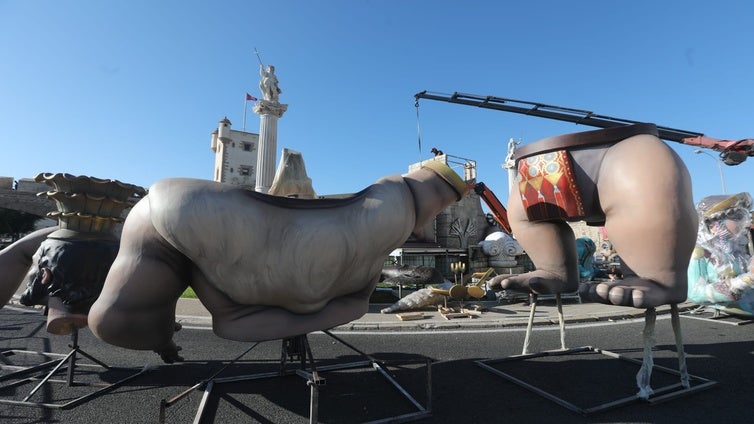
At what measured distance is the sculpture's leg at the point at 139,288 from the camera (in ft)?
5.75

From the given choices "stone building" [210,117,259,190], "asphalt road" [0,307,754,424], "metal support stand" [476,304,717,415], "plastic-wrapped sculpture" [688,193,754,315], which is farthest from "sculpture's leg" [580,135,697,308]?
"stone building" [210,117,259,190]

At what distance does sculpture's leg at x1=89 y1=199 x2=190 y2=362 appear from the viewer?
5.75ft

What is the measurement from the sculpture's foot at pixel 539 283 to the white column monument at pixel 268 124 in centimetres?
1579

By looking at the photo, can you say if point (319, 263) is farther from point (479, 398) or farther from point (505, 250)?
point (505, 250)

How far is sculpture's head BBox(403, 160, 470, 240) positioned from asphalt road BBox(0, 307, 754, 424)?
1.03 metres

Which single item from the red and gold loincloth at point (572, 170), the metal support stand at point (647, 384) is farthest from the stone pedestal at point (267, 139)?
the metal support stand at point (647, 384)

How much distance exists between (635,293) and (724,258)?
530 centimetres

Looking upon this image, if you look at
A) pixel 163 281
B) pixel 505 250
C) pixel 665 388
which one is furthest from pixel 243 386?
pixel 505 250

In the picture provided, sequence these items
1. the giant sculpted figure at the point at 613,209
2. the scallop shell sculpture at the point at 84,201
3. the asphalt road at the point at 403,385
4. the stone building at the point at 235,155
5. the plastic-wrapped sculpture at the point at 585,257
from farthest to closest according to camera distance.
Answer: the stone building at the point at 235,155, the plastic-wrapped sculpture at the point at 585,257, the scallop shell sculpture at the point at 84,201, the asphalt road at the point at 403,385, the giant sculpted figure at the point at 613,209

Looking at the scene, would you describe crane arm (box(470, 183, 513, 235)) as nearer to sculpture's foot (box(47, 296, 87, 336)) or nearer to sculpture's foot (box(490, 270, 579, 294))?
sculpture's foot (box(490, 270, 579, 294))

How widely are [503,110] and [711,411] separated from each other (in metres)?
19.7

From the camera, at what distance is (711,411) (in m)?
2.33

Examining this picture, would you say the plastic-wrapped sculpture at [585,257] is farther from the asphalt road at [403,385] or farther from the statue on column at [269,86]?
the statue on column at [269,86]

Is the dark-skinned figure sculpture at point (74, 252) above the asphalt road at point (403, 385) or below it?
→ above
